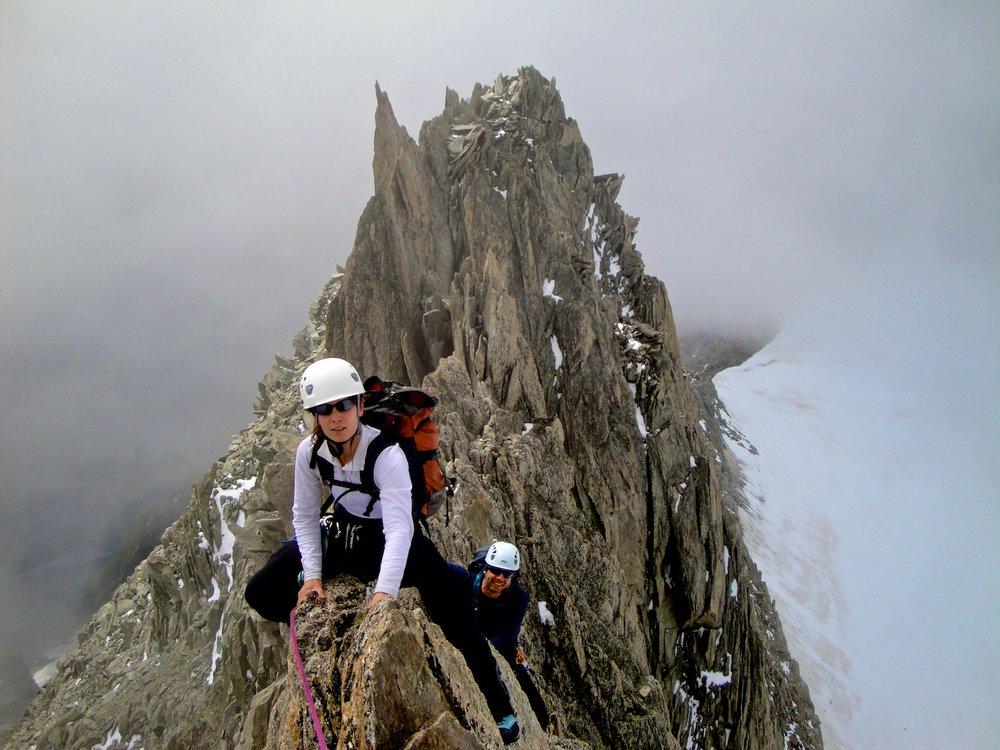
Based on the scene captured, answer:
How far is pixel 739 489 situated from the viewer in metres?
52.8

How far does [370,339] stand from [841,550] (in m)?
53.1

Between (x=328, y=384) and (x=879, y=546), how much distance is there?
68.7m

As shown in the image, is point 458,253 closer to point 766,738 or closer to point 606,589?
point 606,589

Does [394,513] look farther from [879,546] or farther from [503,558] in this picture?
[879,546]

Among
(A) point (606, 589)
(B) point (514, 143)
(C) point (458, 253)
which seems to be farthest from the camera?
(B) point (514, 143)

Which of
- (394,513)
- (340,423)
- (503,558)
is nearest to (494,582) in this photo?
(503,558)

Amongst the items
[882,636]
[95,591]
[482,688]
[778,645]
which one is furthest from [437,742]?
[95,591]

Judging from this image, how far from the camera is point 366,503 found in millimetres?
5402

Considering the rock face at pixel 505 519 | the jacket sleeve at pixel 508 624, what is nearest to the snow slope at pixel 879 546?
the rock face at pixel 505 519

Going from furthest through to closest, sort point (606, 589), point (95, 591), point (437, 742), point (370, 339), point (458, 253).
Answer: point (95, 591), point (458, 253), point (370, 339), point (606, 589), point (437, 742)

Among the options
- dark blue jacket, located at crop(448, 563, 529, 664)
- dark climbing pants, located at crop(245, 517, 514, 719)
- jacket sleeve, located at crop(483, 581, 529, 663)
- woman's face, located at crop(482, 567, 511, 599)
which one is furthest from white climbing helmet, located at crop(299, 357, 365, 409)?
jacket sleeve, located at crop(483, 581, 529, 663)

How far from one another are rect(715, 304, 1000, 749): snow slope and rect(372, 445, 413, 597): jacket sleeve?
45.7 m

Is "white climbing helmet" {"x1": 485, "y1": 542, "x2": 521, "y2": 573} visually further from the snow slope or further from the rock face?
the snow slope

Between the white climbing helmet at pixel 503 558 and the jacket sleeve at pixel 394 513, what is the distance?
164 inches
